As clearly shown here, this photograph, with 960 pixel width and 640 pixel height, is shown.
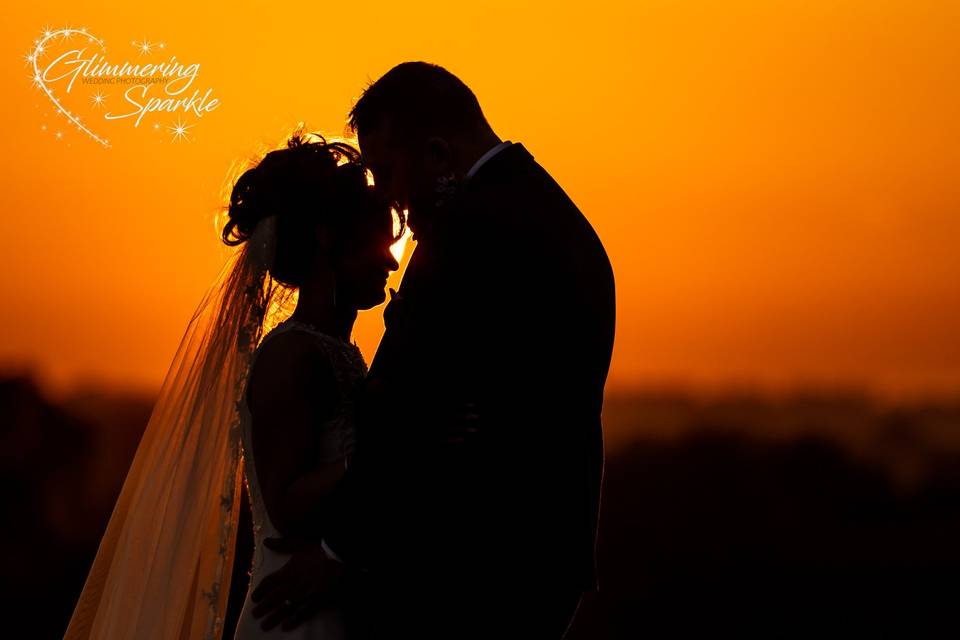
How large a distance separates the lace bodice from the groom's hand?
137mm

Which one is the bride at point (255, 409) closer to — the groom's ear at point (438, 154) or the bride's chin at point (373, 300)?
the bride's chin at point (373, 300)

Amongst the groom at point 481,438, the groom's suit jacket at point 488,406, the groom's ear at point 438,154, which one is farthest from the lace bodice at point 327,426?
the groom's ear at point 438,154

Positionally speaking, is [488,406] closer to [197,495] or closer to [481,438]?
[481,438]

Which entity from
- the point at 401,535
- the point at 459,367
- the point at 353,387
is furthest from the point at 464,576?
→ the point at 353,387

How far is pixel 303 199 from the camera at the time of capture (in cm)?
416

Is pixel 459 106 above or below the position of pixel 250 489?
above

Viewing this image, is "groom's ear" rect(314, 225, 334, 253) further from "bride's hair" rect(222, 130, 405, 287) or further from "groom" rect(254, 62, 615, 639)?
"groom" rect(254, 62, 615, 639)

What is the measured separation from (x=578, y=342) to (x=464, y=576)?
759mm

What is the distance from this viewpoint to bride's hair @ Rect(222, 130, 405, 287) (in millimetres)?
4113

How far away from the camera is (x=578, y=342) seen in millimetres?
3586

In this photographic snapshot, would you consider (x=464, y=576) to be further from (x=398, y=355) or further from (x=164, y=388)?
(x=164, y=388)

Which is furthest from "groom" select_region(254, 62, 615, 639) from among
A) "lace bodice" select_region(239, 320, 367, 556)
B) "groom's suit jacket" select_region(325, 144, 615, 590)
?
"lace bodice" select_region(239, 320, 367, 556)

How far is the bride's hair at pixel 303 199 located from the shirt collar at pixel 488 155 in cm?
42

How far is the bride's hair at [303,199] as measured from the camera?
4113 millimetres
